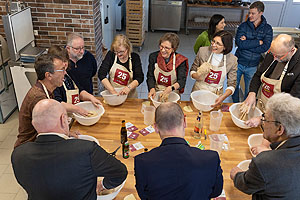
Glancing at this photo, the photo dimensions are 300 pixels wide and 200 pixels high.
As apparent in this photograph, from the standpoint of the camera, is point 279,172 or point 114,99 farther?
point 114,99

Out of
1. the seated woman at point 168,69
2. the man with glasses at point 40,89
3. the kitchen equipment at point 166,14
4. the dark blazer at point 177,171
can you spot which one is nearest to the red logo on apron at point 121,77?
the seated woman at point 168,69

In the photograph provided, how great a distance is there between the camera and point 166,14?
8406 mm

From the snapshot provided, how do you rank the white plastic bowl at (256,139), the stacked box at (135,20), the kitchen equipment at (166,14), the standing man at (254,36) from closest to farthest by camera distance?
the white plastic bowl at (256,139) → the standing man at (254,36) → the stacked box at (135,20) → the kitchen equipment at (166,14)

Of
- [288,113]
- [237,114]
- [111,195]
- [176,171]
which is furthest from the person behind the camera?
[237,114]

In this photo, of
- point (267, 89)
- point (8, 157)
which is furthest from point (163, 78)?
point (8, 157)

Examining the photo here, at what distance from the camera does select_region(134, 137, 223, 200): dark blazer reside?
1476 mm

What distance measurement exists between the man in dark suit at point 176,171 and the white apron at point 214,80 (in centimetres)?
167

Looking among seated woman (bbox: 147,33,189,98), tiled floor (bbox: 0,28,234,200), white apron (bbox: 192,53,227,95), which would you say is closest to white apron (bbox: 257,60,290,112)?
white apron (bbox: 192,53,227,95)

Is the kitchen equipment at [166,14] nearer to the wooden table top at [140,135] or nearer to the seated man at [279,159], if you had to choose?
the wooden table top at [140,135]

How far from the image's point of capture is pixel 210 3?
846 cm

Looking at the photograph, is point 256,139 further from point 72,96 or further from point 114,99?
point 72,96

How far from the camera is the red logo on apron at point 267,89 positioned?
2867 mm

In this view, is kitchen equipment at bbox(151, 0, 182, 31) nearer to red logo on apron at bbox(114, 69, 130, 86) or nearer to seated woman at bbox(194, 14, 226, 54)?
seated woman at bbox(194, 14, 226, 54)

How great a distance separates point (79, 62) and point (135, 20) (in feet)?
13.5
